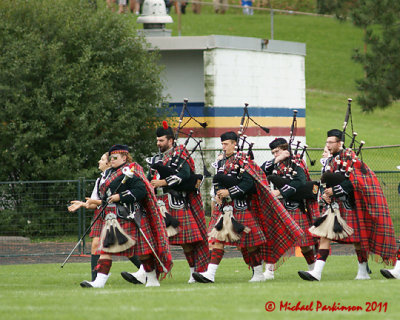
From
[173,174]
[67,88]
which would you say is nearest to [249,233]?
[173,174]

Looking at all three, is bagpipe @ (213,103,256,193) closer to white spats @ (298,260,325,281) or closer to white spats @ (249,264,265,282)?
white spats @ (249,264,265,282)

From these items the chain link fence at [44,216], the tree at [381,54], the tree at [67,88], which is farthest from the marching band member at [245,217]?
the tree at [381,54]

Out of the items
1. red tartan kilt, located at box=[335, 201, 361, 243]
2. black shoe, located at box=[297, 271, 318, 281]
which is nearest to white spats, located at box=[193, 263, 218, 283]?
black shoe, located at box=[297, 271, 318, 281]

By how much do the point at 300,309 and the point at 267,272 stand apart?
389cm

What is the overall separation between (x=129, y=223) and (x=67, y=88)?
25.7 feet

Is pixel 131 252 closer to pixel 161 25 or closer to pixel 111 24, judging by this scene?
pixel 111 24

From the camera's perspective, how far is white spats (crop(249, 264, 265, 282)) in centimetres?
1090

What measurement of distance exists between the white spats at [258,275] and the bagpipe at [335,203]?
794 millimetres

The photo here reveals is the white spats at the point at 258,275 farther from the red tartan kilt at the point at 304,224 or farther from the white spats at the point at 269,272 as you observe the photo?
the red tartan kilt at the point at 304,224

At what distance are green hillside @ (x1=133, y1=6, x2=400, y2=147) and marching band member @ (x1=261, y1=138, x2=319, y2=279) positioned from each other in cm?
1826

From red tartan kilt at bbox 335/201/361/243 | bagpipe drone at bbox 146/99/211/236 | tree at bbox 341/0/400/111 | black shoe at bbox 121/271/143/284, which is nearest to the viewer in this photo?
red tartan kilt at bbox 335/201/361/243

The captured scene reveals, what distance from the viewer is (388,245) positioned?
1080cm

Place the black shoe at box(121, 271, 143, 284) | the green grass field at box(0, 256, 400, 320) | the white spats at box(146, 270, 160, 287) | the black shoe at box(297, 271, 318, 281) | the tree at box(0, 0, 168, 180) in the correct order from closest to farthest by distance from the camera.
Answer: the green grass field at box(0, 256, 400, 320), the white spats at box(146, 270, 160, 287), the black shoe at box(297, 271, 318, 281), the black shoe at box(121, 271, 143, 284), the tree at box(0, 0, 168, 180)

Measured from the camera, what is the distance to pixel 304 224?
38.3ft
